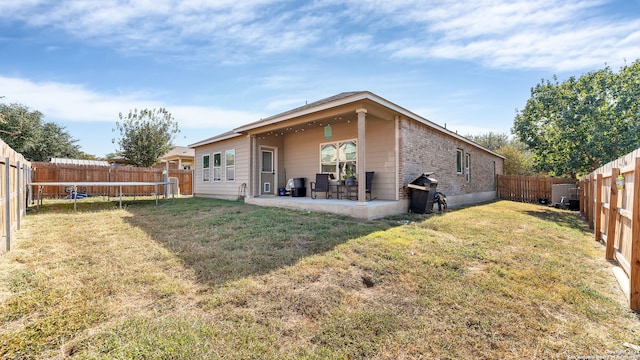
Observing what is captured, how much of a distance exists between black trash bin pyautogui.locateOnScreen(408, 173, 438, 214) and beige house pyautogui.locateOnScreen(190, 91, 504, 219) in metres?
0.20

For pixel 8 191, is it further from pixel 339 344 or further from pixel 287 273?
pixel 339 344

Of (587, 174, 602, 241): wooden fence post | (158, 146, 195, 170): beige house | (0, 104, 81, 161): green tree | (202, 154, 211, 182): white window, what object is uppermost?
(0, 104, 81, 161): green tree

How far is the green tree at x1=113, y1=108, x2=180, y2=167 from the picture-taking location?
20.6 m

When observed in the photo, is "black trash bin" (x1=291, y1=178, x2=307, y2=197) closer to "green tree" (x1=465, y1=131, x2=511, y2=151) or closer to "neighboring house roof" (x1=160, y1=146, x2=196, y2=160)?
"neighboring house roof" (x1=160, y1=146, x2=196, y2=160)

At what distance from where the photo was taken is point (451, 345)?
1974 millimetres

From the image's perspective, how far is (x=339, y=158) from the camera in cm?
945

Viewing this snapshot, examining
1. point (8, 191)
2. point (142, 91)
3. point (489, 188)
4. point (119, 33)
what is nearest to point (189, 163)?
point (142, 91)

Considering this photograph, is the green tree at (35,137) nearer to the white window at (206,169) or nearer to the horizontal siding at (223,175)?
the horizontal siding at (223,175)

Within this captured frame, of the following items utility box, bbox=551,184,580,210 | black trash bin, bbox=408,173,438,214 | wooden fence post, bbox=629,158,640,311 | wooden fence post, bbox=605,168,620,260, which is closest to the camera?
wooden fence post, bbox=629,158,640,311

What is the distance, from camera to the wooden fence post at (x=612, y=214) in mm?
3760

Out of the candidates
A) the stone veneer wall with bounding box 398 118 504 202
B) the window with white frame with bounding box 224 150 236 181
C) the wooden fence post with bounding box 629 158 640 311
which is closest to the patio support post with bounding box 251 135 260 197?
the window with white frame with bounding box 224 150 236 181

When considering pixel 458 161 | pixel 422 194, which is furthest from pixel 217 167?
pixel 458 161

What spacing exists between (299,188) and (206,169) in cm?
657

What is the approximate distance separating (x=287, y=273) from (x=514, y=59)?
9866mm
